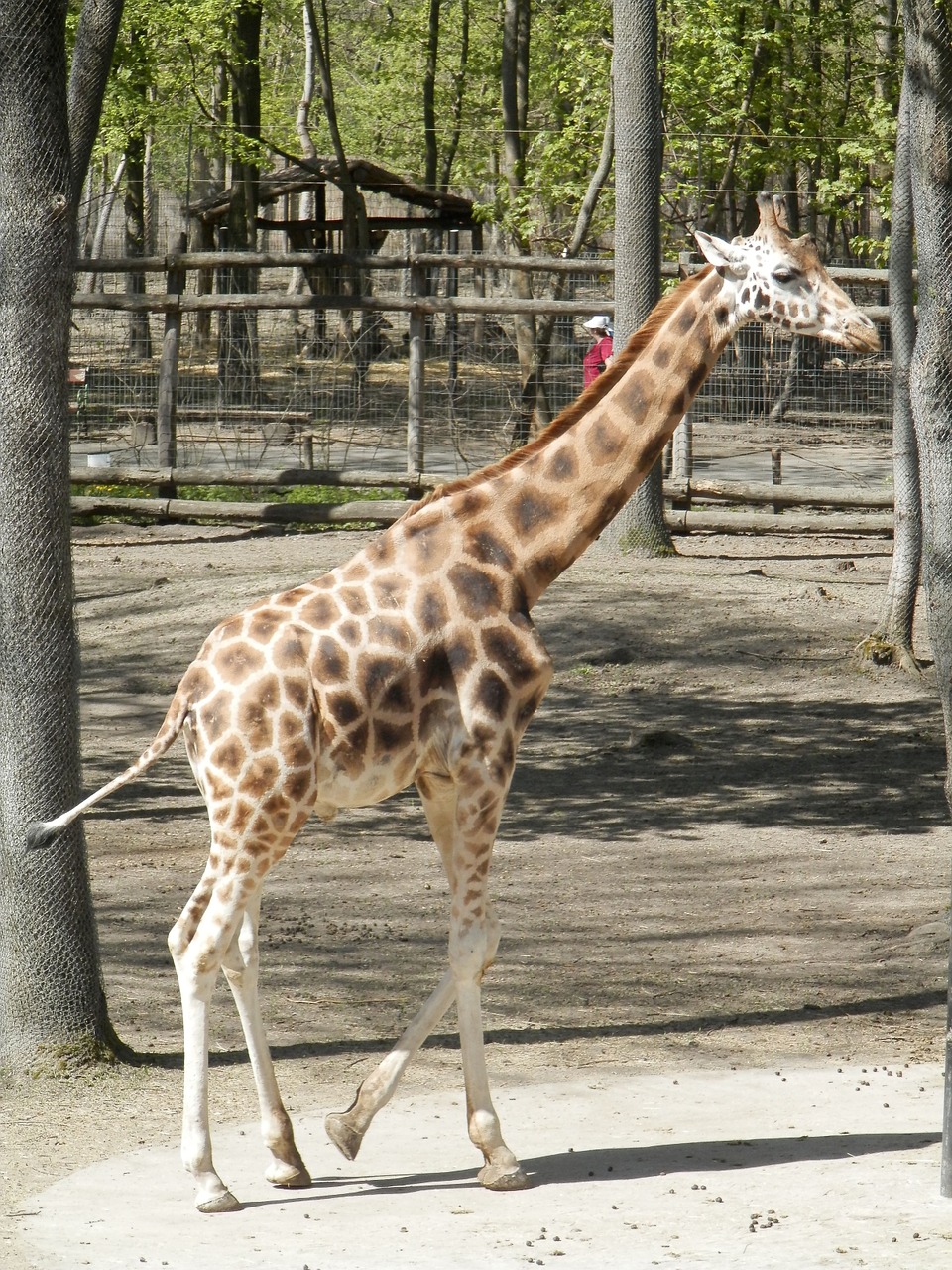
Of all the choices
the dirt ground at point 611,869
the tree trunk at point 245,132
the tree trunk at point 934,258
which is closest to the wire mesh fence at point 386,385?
the tree trunk at point 245,132

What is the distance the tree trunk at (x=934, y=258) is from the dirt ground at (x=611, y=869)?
165cm

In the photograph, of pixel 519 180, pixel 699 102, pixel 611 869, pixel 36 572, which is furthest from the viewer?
pixel 519 180

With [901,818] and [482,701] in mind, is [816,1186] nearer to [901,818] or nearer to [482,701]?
Answer: [482,701]

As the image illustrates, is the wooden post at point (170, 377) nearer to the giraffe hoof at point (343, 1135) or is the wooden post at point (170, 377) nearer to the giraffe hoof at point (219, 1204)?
the giraffe hoof at point (343, 1135)

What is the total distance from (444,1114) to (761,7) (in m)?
20.7

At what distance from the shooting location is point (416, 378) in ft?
51.5

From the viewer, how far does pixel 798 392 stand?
17.5 meters

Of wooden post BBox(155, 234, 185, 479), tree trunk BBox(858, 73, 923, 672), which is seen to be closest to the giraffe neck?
tree trunk BBox(858, 73, 923, 672)

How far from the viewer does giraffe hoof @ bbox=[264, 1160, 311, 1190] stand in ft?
14.9

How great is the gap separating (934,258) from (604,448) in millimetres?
1366

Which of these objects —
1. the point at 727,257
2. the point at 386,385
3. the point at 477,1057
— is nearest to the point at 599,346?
the point at 386,385

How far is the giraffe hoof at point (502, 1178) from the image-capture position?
14.8 ft

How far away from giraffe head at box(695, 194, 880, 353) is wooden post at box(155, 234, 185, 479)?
11.9 meters

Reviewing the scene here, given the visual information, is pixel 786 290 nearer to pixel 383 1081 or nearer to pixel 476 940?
pixel 476 940
